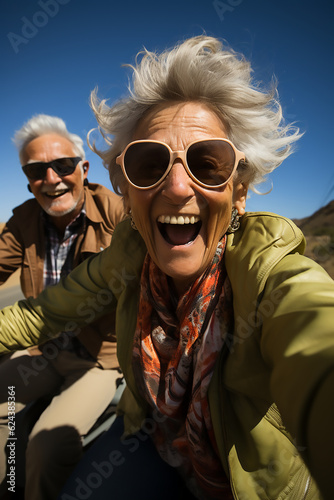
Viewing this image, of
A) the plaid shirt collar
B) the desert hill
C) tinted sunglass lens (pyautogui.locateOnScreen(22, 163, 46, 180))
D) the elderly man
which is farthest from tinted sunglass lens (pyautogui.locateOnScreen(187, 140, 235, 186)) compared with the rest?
the desert hill

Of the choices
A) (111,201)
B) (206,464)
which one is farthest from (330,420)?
(111,201)

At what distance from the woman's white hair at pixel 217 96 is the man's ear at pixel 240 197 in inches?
1.7

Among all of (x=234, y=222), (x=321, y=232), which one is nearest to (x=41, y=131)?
(x=234, y=222)

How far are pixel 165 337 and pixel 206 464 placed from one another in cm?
52

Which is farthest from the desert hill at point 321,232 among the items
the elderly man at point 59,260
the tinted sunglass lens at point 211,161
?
the tinted sunglass lens at point 211,161

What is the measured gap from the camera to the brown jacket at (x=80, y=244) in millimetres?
2141

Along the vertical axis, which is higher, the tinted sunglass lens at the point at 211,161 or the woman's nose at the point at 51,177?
the woman's nose at the point at 51,177

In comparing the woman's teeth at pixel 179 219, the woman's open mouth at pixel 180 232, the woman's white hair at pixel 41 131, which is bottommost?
the woman's open mouth at pixel 180 232

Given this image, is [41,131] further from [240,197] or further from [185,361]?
[185,361]

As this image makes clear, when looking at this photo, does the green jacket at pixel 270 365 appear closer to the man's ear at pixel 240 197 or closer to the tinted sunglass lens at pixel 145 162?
the man's ear at pixel 240 197

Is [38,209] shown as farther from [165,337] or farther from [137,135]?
[165,337]

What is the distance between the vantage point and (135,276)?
1473mm

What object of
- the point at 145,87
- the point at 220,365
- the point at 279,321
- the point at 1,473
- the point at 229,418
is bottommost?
the point at 1,473

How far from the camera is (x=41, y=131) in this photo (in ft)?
8.07
